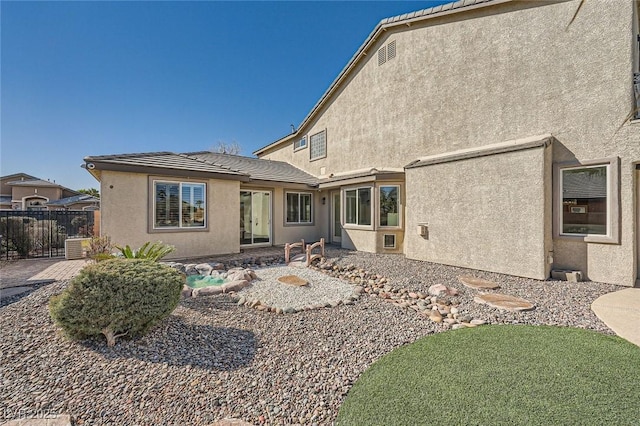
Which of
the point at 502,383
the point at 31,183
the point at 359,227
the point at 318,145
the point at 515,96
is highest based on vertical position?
the point at 318,145

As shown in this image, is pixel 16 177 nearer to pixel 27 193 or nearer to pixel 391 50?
pixel 27 193

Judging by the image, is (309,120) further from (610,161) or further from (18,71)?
(610,161)

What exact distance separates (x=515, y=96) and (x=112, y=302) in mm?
12755

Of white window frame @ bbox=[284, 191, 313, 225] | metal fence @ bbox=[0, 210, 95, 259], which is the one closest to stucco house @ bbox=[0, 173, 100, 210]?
metal fence @ bbox=[0, 210, 95, 259]

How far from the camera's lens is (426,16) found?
1173cm

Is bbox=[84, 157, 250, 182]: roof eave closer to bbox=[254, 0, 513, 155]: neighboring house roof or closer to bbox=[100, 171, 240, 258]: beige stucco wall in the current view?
bbox=[100, 171, 240, 258]: beige stucco wall

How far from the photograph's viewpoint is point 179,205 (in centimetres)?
1089

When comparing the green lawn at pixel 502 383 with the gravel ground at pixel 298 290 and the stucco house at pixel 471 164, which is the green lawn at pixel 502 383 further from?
the stucco house at pixel 471 164

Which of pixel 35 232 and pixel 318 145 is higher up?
pixel 318 145

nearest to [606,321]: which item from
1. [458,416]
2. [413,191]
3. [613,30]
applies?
[458,416]

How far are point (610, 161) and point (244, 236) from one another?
14.0 metres

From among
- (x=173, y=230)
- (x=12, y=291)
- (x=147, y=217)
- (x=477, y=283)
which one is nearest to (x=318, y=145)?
(x=173, y=230)

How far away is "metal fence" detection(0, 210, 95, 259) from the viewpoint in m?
11.7

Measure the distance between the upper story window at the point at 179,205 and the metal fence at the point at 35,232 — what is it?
5.51 meters
